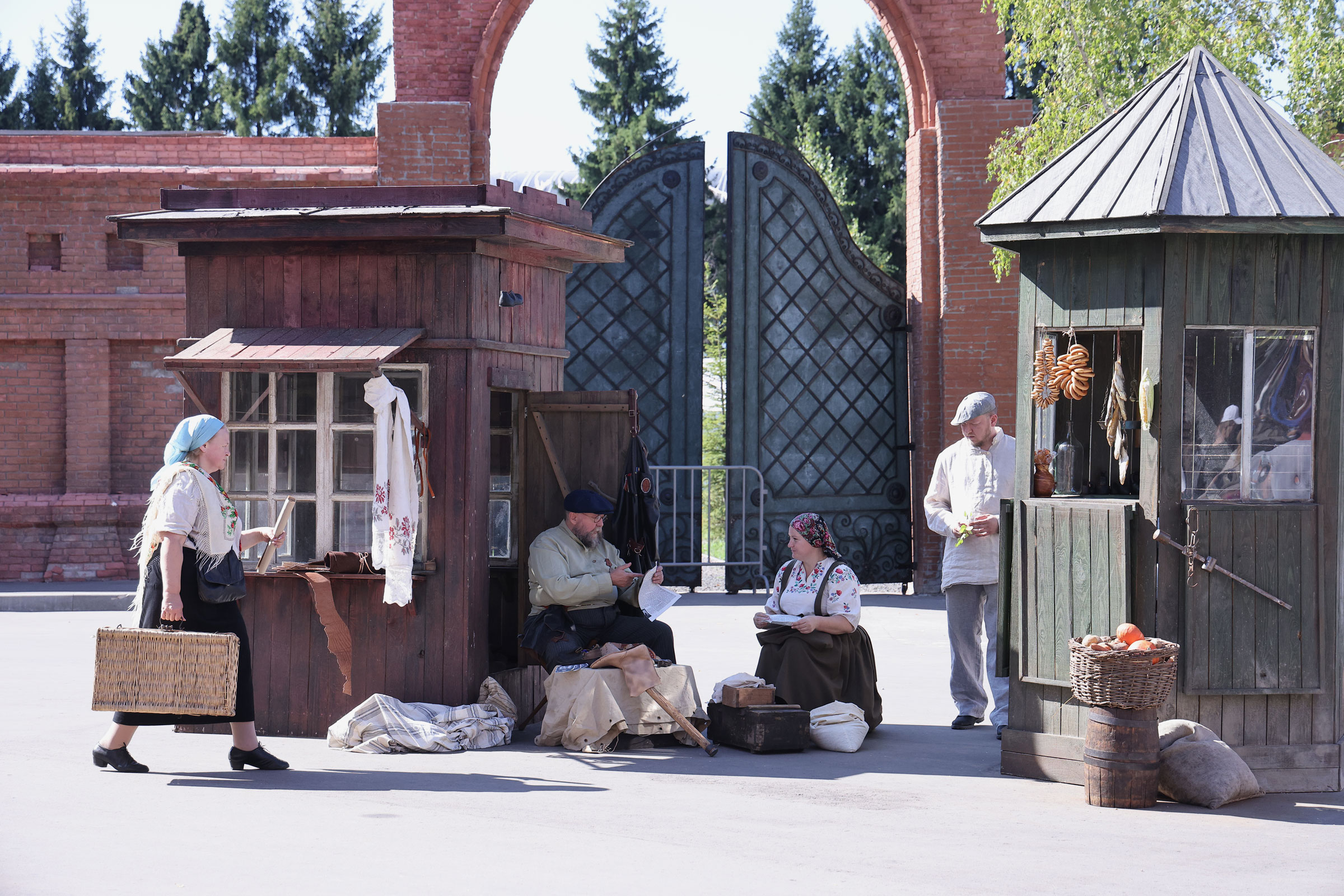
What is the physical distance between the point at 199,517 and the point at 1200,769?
194 inches

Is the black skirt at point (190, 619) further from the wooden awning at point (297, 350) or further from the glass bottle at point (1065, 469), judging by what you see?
the glass bottle at point (1065, 469)

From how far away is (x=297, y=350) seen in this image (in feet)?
25.8

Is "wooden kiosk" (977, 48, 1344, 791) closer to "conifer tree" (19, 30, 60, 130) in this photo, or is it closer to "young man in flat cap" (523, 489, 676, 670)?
"young man in flat cap" (523, 489, 676, 670)

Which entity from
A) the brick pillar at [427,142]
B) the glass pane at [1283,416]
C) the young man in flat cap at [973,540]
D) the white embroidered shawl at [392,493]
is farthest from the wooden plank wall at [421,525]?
the brick pillar at [427,142]

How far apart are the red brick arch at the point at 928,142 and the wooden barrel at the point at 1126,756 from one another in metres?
8.15

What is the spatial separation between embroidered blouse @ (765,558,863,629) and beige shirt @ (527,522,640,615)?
1005 millimetres

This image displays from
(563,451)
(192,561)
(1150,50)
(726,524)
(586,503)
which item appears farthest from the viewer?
(726,524)

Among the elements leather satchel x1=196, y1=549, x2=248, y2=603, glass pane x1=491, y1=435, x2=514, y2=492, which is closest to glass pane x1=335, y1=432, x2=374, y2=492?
glass pane x1=491, y1=435, x2=514, y2=492

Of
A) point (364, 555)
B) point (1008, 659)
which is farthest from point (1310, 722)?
point (364, 555)

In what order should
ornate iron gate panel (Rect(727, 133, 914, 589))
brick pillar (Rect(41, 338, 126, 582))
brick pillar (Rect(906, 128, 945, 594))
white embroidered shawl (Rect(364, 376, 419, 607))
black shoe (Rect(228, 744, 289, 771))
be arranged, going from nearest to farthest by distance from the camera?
black shoe (Rect(228, 744, 289, 771)) < white embroidered shawl (Rect(364, 376, 419, 607)) < brick pillar (Rect(906, 128, 945, 594)) < ornate iron gate panel (Rect(727, 133, 914, 589)) < brick pillar (Rect(41, 338, 126, 582))

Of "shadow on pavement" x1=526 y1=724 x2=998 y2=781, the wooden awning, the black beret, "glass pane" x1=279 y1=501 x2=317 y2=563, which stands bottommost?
"shadow on pavement" x1=526 y1=724 x2=998 y2=781

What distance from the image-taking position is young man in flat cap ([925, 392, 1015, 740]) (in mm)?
8375

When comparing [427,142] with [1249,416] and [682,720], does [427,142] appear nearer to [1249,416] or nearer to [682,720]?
[682,720]

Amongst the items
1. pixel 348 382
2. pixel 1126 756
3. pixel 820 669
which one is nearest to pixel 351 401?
pixel 348 382
